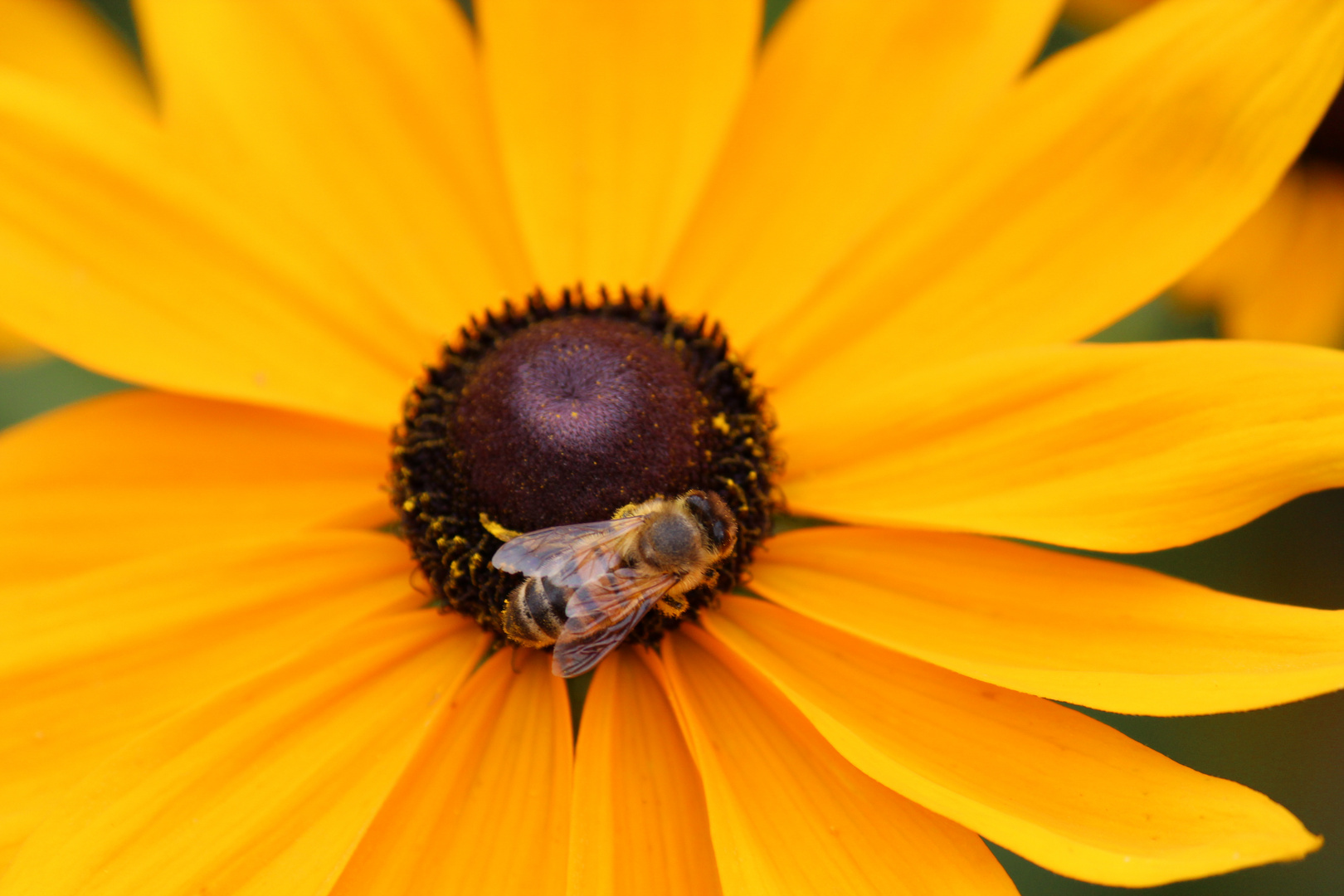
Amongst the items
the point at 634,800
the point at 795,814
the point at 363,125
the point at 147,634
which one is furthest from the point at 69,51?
the point at 795,814

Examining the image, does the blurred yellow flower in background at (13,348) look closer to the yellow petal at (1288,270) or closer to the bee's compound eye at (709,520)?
the bee's compound eye at (709,520)

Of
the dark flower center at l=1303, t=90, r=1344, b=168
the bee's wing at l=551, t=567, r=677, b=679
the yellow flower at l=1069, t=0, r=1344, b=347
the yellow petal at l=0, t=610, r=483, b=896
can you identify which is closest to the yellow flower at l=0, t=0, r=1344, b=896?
the yellow petal at l=0, t=610, r=483, b=896

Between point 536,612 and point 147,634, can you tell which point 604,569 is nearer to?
point 536,612

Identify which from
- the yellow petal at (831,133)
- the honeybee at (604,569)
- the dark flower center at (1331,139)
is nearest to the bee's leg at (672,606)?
the honeybee at (604,569)

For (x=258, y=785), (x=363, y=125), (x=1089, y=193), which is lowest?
(x=258, y=785)

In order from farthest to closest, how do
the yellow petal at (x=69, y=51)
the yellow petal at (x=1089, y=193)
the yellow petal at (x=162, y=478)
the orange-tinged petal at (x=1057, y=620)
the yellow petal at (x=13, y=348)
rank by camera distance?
1. the yellow petal at (x=69, y=51)
2. the yellow petal at (x=13, y=348)
3. the yellow petal at (x=162, y=478)
4. the yellow petal at (x=1089, y=193)
5. the orange-tinged petal at (x=1057, y=620)

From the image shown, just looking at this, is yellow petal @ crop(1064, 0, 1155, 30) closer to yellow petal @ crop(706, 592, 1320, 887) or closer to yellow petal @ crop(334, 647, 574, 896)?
yellow petal @ crop(706, 592, 1320, 887)

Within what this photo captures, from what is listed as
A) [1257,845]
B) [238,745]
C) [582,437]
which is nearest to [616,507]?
[582,437]
